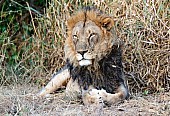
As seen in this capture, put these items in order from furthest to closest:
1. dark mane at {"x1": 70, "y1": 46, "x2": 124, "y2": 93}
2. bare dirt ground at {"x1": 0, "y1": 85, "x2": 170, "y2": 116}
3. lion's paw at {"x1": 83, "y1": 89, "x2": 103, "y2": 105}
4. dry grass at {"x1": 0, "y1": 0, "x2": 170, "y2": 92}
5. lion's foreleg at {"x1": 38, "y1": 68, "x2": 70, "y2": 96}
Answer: lion's foreleg at {"x1": 38, "y1": 68, "x2": 70, "y2": 96} → dry grass at {"x1": 0, "y1": 0, "x2": 170, "y2": 92} → dark mane at {"x1": 70, "y1": 46, "x2": 124, "y2": 93} → lion's paw at {"x1": 83, "y1": 89, "x2": 103, "y2": 105} → bare dirt ground at {"x1": 0, "y1": 85, "x2": 170, "y2": 116}

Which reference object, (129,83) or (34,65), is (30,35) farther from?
(129,83)

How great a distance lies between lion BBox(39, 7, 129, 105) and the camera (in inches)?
199

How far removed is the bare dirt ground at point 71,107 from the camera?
4.69 metres

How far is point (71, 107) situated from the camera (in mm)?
5043

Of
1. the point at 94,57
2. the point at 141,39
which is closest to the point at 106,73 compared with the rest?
the point at 94,57

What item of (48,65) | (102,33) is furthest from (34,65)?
(102,33)

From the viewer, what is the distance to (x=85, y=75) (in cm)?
527

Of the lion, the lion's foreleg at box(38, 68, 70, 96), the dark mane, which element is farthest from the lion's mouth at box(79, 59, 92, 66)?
the lion's foreleg at box(38, 68, 70, 96)

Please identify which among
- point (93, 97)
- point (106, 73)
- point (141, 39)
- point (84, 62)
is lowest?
point (93, 97)

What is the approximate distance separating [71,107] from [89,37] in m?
0.70

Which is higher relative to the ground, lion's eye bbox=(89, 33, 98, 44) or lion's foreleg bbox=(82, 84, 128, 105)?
lion's eye bbox=(89, 33, 98, 44)

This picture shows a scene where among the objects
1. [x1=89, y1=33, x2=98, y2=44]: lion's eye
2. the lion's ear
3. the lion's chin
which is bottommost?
the lion's chin

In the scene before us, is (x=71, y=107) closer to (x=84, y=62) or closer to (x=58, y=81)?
(x=84, y=62)

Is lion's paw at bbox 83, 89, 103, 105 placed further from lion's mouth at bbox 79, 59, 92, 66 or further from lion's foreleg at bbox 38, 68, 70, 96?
lion's foreleg at bbox 38, 68, 70, 96
